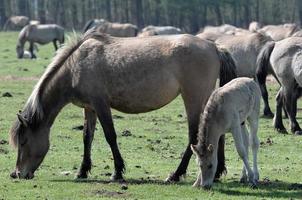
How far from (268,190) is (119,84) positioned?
264cm

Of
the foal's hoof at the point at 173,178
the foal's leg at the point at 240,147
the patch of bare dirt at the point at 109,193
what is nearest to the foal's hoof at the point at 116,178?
the foal's hoof at the point at 173,178

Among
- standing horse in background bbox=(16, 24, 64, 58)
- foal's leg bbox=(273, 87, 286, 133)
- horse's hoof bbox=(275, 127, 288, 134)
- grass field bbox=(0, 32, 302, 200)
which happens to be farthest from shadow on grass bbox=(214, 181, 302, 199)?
standing horse in background bbox=(16, 24, 64, 58)

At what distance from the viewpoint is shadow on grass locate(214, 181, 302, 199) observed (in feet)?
35.2

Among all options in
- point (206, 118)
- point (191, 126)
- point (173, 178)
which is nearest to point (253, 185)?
point (206, 118)

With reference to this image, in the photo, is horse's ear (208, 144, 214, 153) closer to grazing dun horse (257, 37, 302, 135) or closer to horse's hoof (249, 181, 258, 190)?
horse's hoof (249, 181, 258, 190)

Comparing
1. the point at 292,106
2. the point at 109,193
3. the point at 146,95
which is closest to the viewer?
the point at 109,193

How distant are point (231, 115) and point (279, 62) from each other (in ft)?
22.2

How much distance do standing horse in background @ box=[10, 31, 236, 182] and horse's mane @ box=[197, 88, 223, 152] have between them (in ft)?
2.63

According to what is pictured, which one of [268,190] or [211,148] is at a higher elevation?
[211,148]

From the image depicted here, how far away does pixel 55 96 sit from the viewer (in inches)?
480

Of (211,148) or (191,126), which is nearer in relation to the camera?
(211,148)

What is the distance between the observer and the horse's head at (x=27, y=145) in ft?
39.1

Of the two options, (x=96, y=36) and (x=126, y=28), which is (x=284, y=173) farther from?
(x=126, y=28)

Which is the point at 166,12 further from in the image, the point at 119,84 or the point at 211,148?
the point at 211,148
